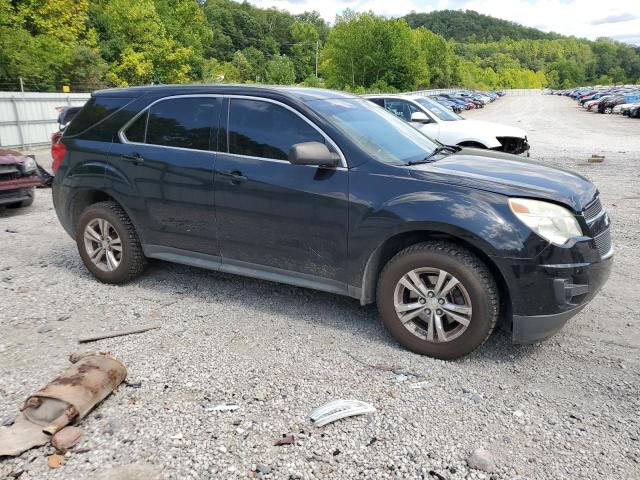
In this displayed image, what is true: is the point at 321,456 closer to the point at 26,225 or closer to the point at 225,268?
the point at 225,268

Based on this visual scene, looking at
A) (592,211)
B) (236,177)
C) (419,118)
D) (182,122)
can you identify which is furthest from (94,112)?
(419,118)

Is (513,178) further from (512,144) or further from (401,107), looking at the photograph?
(401,107)

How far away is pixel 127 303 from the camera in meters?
4.70

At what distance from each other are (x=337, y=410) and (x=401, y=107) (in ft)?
32.9

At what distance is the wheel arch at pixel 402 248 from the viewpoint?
140 inches

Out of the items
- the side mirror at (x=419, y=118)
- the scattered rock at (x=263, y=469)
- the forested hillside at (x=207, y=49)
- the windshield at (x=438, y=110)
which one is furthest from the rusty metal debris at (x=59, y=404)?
the forested hillside at (x=207, y=49)

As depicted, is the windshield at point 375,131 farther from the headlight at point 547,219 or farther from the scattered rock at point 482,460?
the scattered rock at point 482,460

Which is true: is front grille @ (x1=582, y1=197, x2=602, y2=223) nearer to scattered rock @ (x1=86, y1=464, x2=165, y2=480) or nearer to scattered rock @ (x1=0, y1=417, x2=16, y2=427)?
scattered rock @ (x1=86, y1=464, x2=165, y2=480)

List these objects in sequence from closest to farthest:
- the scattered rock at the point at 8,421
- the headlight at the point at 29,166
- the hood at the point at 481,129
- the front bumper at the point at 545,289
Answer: the scattered rock at the point at 8,421 < the front bumper at the point at 545,289 < the headlight at the point at 29,166 < the hood at the point at 481,129

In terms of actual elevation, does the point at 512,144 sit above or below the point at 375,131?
below

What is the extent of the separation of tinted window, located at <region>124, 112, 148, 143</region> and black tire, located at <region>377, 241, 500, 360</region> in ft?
8.65

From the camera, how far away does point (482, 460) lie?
2666mm

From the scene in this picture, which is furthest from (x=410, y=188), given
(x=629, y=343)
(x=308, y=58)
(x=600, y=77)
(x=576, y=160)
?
(x=600, y=77)

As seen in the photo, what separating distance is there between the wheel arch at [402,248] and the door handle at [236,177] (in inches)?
48.7
